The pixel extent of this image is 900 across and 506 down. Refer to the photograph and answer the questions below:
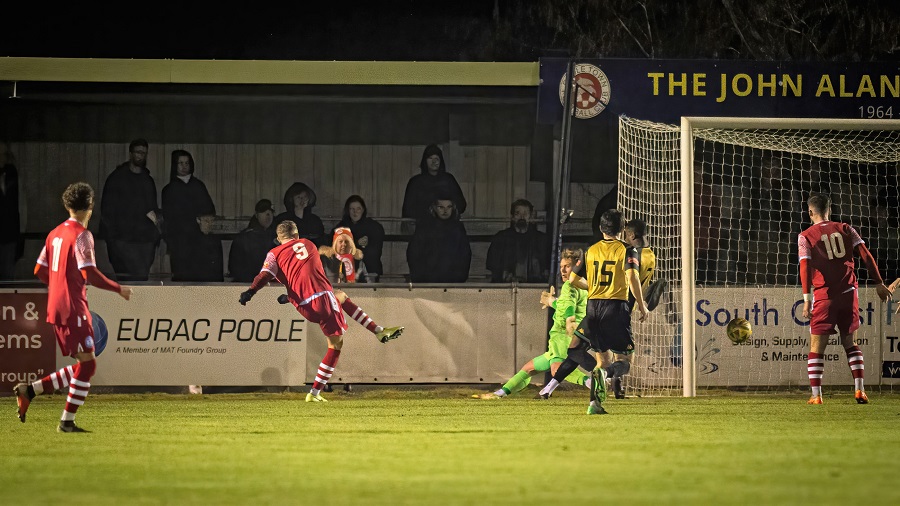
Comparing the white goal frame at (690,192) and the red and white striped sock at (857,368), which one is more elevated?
the white goal frame at (690,192)

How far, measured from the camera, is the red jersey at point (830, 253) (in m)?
Result: 12.6

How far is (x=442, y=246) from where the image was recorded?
1586 cm

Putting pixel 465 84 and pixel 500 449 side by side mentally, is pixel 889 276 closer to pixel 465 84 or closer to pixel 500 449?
pixel 465 84

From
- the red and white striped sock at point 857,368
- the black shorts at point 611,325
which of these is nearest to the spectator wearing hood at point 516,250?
the black shorts at point 611,325

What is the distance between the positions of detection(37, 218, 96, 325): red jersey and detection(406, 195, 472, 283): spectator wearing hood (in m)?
6.40

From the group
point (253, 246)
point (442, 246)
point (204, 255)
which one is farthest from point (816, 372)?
point (204, 255)

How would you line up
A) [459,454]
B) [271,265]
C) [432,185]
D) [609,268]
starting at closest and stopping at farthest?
1. [459,454]
2. [609,268]
3. [271,265]
4. [432,185]

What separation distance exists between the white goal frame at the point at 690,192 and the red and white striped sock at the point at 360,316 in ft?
10.3

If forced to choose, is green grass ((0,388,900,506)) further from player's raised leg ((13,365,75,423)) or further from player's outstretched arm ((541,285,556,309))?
player's outstretched arm ((541,285,556,309))

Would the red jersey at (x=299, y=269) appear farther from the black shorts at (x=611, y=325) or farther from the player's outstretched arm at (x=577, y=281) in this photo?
the black shorts at (x=611, y=325)

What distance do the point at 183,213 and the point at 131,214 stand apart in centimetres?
60

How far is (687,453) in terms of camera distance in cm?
823

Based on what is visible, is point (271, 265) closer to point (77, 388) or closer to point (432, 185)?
point (432, 185)

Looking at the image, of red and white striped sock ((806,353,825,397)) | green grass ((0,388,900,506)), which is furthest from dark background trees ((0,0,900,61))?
green grass ((0,388,900,506))
